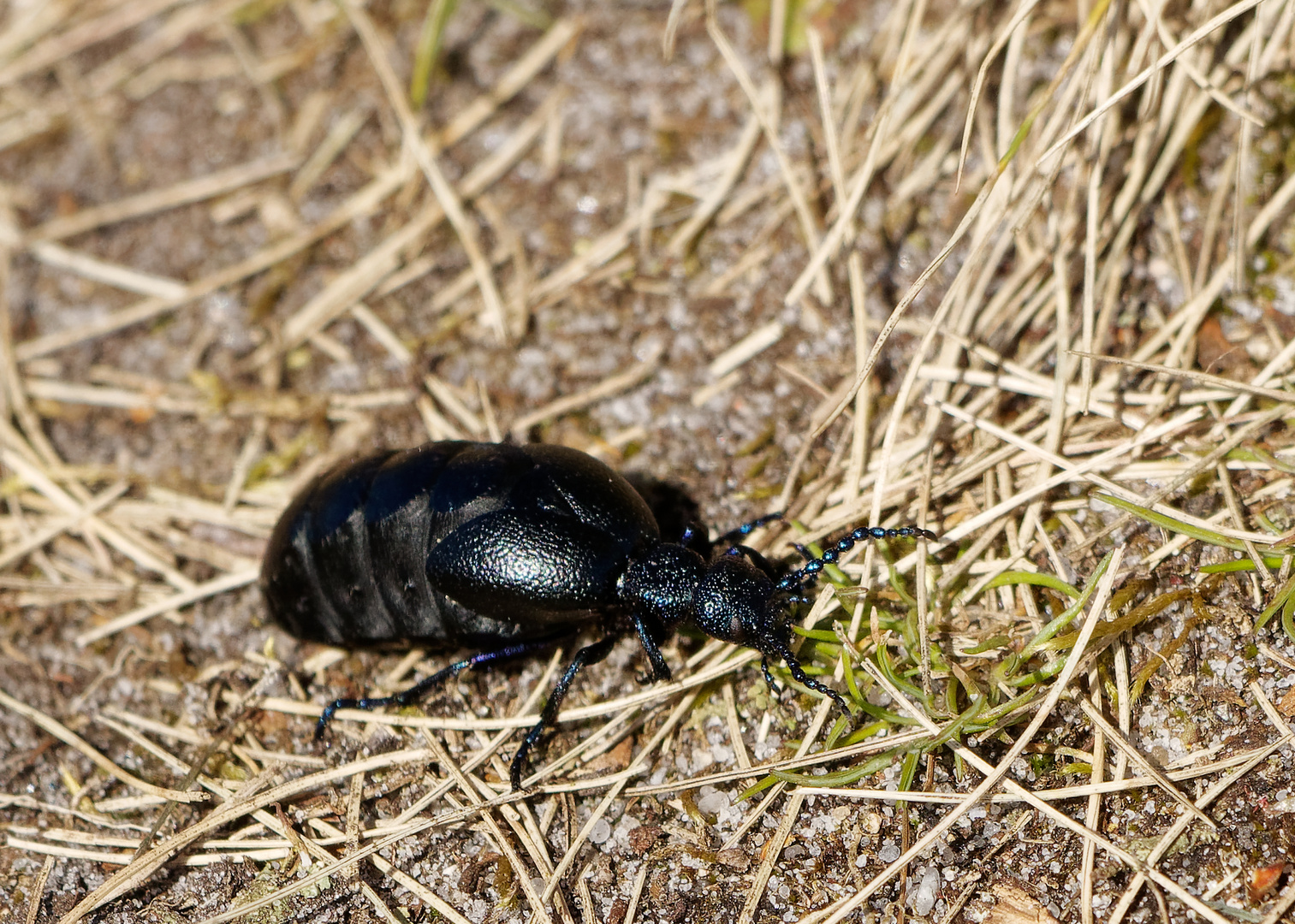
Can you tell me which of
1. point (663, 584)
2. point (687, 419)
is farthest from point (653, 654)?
point (687, 419)

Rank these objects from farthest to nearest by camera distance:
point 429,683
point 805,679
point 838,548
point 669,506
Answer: point 669,506 < point 429,683 < point 838,548 < point 805,679

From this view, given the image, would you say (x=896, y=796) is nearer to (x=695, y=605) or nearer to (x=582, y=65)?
(x=695, y=605)

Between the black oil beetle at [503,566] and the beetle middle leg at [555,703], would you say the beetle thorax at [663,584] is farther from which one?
the beetle middle leg at [555,703]

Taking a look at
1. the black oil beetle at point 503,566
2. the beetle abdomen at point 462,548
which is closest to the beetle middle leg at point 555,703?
the black oil beetle at point 503,566

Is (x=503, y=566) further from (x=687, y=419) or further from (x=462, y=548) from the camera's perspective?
(x=687, y=419)

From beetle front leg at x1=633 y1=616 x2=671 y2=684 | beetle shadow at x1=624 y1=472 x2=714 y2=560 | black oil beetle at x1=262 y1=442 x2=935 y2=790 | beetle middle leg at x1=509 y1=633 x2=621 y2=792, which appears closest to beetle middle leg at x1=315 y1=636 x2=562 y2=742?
black oil beetle at x1=262 y1=442 x2=935 y2=790

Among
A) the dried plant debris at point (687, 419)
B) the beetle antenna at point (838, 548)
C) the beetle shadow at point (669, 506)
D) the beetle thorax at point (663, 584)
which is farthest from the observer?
the beetle shadow at point (669, 506)

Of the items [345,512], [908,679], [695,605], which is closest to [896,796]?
[908,679]
